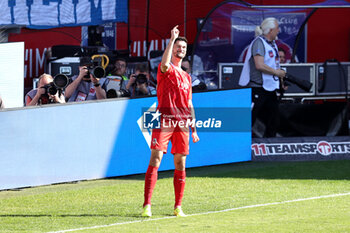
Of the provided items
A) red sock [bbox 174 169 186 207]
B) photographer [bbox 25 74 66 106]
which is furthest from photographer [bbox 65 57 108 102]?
red sock [bbox 174 169 186 207]

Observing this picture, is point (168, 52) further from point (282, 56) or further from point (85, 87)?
point (282, 56)

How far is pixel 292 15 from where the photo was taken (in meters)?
17.0

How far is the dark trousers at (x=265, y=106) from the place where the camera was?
13.3 meters

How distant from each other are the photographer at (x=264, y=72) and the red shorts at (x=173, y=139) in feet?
15.1

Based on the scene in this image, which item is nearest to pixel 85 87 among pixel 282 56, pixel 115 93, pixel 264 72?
pixel 115 93

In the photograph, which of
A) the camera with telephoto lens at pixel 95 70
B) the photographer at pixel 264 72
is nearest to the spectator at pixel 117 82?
the camera with telephoto lens at pixel 95 70

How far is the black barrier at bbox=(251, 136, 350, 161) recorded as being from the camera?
13.2 meters

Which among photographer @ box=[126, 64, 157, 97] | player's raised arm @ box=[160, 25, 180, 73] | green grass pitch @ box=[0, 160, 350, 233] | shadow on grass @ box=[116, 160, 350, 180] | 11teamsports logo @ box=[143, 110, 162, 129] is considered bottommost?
shadow on grass @ box=[116, 160, 350, 180]

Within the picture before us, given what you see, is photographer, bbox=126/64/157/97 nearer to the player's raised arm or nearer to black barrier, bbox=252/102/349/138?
black barrier, bbox=252/102/349/138

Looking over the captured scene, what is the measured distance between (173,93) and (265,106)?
16.3 feet

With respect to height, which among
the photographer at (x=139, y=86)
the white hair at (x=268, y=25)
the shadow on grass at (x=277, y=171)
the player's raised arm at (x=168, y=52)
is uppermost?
the player's raised arm at (x=168, y=52)

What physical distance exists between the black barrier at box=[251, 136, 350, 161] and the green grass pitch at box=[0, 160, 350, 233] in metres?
0.41

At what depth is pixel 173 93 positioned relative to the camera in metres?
8.60

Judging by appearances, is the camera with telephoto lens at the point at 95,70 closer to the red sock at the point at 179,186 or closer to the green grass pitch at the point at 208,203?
the green grass pitch at the point at 208,203
